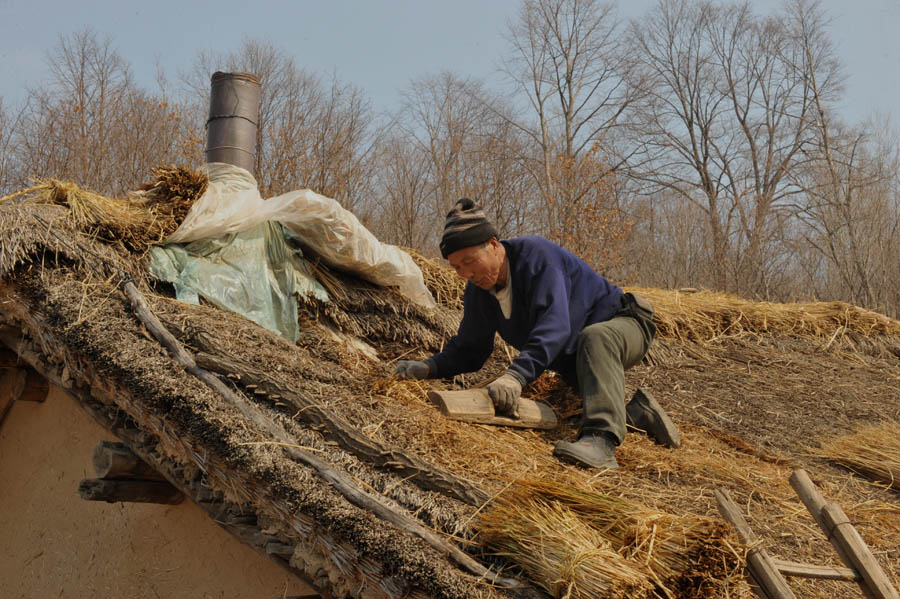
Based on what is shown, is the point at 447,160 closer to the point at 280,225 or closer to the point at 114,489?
the point at 280,225

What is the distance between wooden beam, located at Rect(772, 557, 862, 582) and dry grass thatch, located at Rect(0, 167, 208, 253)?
3436 mm

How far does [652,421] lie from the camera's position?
3.55 metres

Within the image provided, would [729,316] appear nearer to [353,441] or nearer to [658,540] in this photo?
[353,441]

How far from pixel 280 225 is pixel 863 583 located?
3519 millimetres

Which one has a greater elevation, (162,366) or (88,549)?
(162,366)

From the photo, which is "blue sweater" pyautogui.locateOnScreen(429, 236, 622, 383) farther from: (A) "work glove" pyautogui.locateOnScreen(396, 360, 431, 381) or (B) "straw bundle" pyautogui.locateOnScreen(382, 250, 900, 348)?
(B) "straw bundle" pyautogui.locateOnScreen(382, 250, 900, 348)

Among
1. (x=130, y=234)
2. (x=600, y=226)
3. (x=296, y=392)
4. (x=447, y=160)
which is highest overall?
(x=447, y=160)

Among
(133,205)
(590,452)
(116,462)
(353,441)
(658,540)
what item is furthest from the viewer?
(133,205)

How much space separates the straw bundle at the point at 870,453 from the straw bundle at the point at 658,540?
2053 mm

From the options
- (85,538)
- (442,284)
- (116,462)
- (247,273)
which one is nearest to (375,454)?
(116,462)

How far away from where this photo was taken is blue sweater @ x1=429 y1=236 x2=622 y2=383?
323 cm

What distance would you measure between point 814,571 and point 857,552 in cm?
17

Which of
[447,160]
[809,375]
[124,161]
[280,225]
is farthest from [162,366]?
[447,160]

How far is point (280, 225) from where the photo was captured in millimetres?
4582
